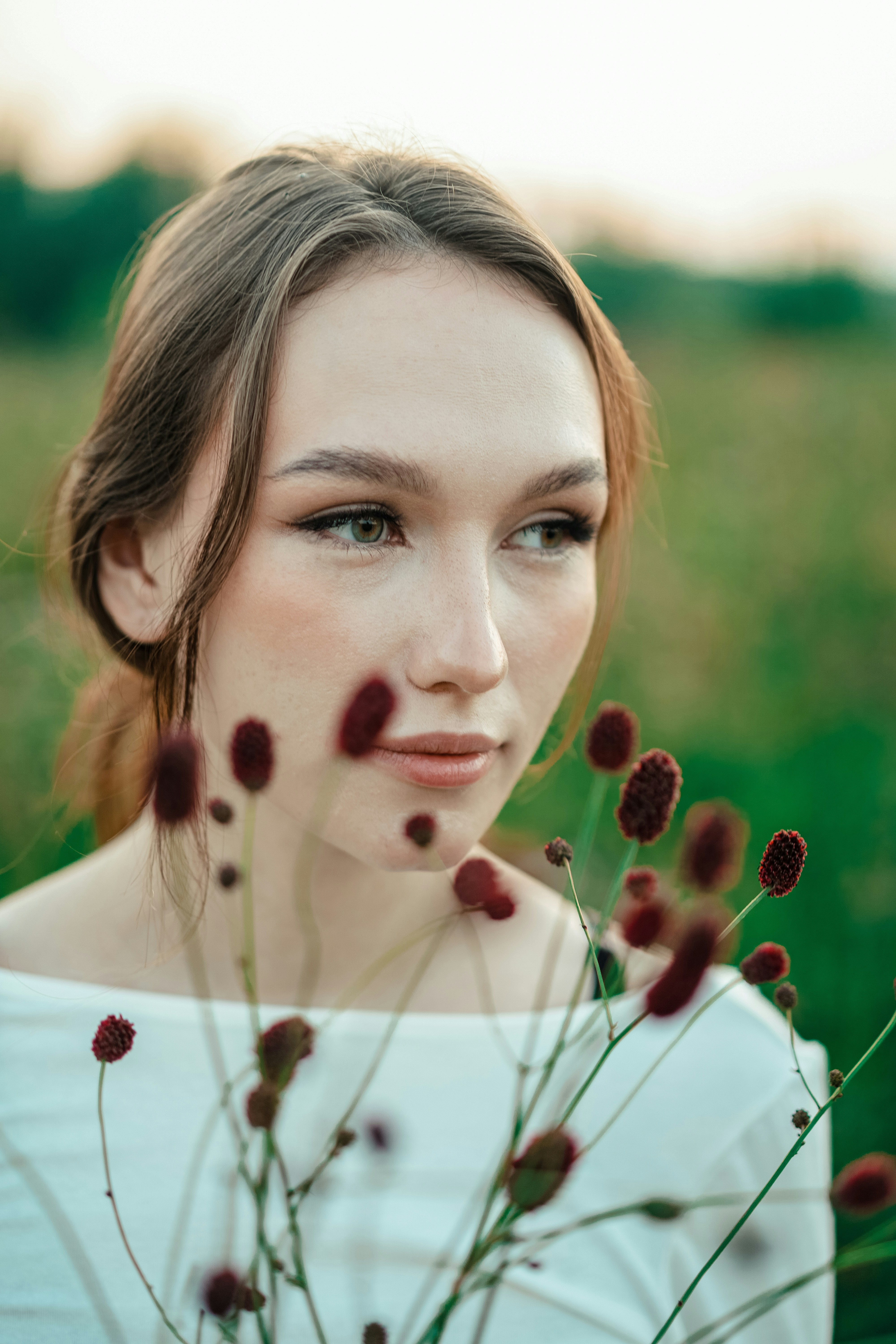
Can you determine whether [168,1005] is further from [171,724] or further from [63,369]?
[63,369]

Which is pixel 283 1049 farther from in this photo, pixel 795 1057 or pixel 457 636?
pixel 457 636

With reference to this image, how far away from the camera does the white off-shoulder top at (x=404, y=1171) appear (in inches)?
34.0

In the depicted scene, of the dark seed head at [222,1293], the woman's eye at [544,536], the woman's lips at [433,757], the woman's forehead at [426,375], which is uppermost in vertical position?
the woman's forehead at [426,375]

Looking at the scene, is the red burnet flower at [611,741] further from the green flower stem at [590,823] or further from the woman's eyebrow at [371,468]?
the woman's eyebrow at [371,468]

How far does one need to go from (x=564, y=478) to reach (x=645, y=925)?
0.47 meters

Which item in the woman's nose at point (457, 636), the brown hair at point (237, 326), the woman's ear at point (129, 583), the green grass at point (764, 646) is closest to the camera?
the woman's nose at point (457, 636)

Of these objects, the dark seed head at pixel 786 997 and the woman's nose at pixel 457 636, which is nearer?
the dark seed head at pixel 786 997

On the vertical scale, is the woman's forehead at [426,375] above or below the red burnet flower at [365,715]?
above

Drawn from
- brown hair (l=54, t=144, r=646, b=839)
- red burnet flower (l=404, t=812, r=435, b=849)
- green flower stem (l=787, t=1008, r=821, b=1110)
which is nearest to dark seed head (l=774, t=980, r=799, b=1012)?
green flower stem (l=787, t=1008, r=821, b=1110)

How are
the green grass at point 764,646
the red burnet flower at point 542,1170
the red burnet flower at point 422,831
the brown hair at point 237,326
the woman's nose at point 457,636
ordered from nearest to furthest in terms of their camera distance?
the red burnet flower at point 542,1170, the red burnet flower at point 422,831, the woman's nose at point 457,636, the brown hair at point 237,326, the green grass at point 764,646

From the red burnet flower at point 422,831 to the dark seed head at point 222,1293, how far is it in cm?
24

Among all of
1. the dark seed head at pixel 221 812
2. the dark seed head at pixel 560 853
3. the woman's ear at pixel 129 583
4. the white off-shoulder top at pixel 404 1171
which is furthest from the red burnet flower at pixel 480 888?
the woman's ear at pixel 129 583

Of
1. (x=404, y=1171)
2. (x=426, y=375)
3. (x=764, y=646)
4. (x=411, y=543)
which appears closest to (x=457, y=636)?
(x=411, y=543)

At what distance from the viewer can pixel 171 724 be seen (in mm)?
902
